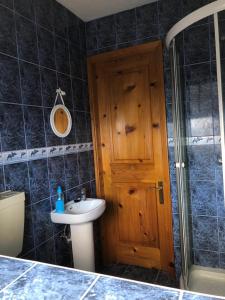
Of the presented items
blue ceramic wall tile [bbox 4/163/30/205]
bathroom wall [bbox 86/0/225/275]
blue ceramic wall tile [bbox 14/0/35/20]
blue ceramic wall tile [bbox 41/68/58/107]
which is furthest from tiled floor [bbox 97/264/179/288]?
blue ceramic wall tile [bbox 14/0/35/20]

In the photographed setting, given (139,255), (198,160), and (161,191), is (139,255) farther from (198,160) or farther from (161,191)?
(198,160)

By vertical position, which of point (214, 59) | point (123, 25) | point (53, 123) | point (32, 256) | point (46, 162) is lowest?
point (32, 256)

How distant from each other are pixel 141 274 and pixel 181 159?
1.27 m

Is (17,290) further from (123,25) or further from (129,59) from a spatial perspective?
(123,25)

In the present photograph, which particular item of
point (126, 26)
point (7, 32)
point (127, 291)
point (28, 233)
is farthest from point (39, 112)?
point (127, 291)

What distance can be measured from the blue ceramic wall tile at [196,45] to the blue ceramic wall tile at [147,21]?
0.45m

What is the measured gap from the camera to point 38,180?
1.92 meters

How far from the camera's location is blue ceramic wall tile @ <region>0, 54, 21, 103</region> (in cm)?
165

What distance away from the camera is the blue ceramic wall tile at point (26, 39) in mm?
1793

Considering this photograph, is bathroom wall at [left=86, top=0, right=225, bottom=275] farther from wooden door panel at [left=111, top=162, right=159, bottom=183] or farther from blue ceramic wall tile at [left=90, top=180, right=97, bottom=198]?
blue ceramic wall tile at [left=90, top=180, right=97, bottom=198]

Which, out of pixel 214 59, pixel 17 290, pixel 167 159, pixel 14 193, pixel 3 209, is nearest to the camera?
pixel 17 290

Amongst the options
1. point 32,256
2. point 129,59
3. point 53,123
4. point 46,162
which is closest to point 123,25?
point 129,59

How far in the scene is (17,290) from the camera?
2.59 feet

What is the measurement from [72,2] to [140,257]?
258cm
